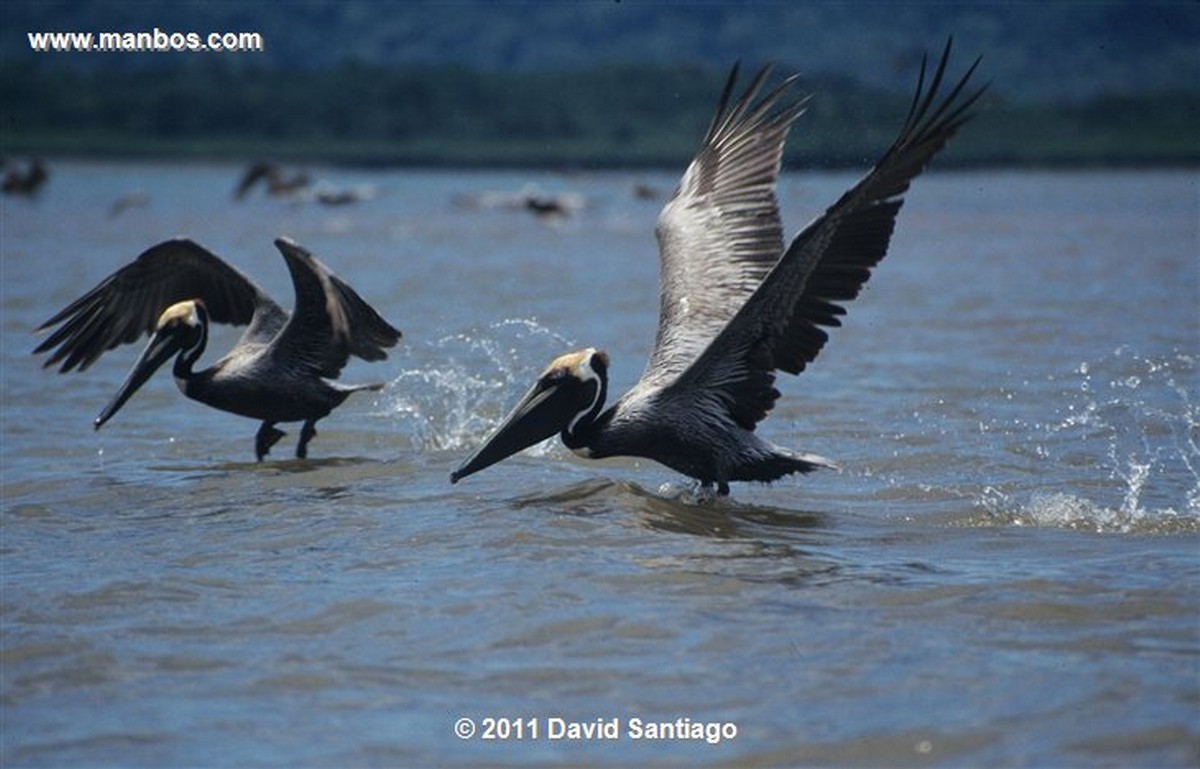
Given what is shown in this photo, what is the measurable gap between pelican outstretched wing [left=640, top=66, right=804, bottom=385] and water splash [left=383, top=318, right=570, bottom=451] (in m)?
1.32

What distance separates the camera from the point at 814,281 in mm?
6703

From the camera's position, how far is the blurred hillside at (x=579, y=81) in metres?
54.1

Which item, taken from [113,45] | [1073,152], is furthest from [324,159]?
[113,45]

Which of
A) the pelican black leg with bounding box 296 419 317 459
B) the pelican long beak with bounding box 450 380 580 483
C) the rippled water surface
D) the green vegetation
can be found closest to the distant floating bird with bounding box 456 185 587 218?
the green vegetation

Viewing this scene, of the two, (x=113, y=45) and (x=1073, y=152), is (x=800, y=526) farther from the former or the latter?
(x=1073, y=152)

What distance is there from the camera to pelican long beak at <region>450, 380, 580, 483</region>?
23.5 feet

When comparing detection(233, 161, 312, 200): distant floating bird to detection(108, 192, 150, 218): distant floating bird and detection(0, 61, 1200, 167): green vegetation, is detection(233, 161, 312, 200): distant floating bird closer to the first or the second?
detection(108, 192, 150, 218): distant floating bird

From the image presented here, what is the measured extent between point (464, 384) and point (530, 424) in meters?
2.78

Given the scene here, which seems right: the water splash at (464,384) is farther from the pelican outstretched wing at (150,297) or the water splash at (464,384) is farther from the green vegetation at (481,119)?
the green vegetation at (481,119)

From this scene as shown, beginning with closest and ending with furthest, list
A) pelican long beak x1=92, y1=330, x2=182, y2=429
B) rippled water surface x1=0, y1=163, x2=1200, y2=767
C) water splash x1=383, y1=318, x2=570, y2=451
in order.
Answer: rippled water surface x1=0, y1=163, x2=1200, y2=767
pelican long beak x1=92, y1=330, x2=182, y2=429
water splash x1=383, y1=318, x2=570, y2=451

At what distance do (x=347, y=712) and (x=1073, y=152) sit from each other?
5453cm

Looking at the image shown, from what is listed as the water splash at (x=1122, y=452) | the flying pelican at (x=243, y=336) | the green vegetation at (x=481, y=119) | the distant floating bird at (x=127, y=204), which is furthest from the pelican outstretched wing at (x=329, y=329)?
the green vegetation at (x=481, y=119)

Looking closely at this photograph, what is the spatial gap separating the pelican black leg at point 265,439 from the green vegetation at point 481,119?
41.5 metres

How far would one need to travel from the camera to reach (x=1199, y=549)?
253 inches
